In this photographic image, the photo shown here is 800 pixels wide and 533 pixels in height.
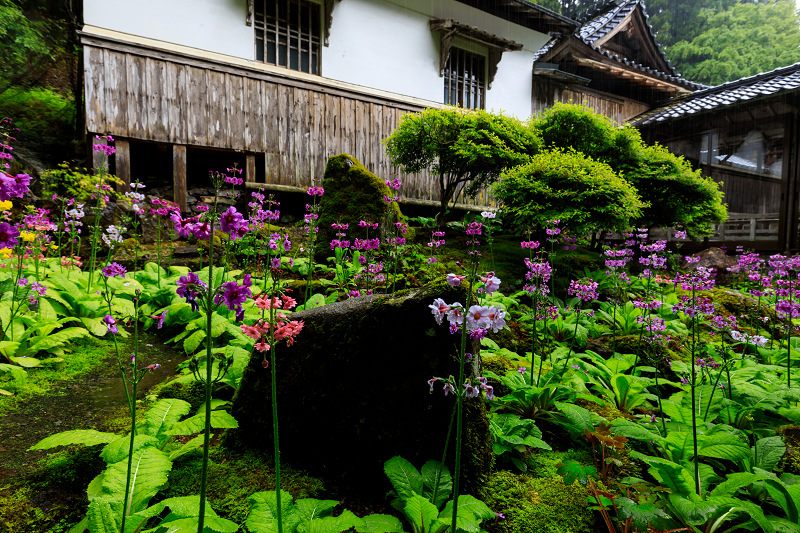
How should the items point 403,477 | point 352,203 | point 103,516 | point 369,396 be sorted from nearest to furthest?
point 103,516 → point 403,477 → point 369,396 → point 352,203

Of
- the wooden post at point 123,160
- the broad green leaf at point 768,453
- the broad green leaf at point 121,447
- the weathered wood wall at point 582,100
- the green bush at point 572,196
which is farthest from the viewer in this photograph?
the weathered wood wall at point 582,100

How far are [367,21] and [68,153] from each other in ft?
29.8

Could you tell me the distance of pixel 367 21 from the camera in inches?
440

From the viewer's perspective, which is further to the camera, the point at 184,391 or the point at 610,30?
the point at 610,30

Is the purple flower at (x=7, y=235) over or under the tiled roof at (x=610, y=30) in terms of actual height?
under

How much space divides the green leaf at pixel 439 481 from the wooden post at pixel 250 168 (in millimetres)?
8873

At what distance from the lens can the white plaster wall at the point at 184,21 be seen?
8.18m

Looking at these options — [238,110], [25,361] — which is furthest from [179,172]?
[25,361]

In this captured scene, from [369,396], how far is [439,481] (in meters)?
0.50

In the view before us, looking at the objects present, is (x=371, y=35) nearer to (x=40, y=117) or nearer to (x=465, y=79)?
(x=465, y=79)

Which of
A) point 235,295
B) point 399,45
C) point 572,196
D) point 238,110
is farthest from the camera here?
point 399,45

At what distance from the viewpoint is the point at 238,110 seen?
31.0ft

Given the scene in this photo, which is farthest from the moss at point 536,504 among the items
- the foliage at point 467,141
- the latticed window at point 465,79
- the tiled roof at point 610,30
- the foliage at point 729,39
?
the foliage at point 729,39

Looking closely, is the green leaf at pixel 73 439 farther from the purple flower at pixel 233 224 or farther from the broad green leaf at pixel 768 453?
the broad green leaf at pixel 768 453
